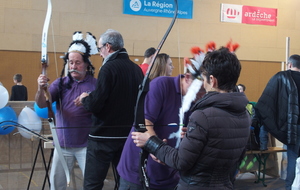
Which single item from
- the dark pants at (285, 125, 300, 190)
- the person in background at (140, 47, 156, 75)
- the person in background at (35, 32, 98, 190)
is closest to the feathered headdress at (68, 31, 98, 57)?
the person in background at (35, 32, 98, 190)

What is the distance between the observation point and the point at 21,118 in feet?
8.38

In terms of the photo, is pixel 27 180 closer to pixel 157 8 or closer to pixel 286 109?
pixel 157 8

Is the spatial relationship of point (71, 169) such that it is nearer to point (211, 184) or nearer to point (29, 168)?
point (29, 168)

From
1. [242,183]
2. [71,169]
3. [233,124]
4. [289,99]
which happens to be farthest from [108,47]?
[242,183]

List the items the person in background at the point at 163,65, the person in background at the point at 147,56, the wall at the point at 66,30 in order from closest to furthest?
the wall at the point at 66,30, the person in background at the point at 147,56, the person in background at the point at 163,65

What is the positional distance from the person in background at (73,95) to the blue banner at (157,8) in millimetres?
287

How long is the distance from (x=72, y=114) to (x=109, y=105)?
22 centimetres

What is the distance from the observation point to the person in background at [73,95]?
2.34m

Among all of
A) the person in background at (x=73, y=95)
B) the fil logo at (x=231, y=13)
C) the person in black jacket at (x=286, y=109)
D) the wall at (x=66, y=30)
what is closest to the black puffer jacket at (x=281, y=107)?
the person in black jacket at (x=286, y=109)

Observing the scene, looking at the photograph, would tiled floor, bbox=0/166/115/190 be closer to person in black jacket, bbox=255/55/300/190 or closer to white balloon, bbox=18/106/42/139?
white balloon, bbox=18/106/42/139

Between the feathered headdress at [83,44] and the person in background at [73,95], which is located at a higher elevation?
the feathered headdress at [83,44]

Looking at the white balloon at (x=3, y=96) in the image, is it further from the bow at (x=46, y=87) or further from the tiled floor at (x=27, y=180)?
the tiled floor at (x=27, y=180)

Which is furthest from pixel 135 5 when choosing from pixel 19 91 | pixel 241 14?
pixel 241 14

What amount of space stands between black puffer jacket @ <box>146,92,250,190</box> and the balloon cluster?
3.21 ft
